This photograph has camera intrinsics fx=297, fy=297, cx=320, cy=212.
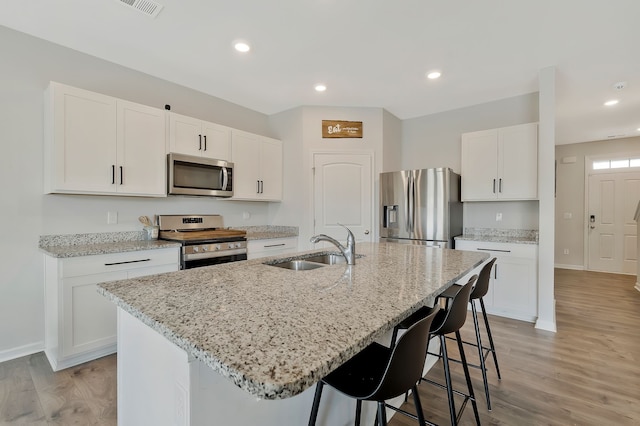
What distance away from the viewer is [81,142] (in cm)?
245

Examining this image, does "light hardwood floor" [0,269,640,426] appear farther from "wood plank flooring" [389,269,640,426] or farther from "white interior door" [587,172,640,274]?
"white interior door" [587,172,640,274]

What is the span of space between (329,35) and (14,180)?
2820 mm

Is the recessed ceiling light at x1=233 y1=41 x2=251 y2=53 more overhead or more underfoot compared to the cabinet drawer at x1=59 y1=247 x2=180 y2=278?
more overhead

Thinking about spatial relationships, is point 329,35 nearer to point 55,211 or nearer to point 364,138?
point 364,138

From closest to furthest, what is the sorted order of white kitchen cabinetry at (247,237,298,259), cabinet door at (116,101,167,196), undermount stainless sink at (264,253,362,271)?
1. undermount stainless sink at (264,253,362,271)
2. cabinet door at (116,101,167,196)
3. white kitchen cabinetry at (247,237,298,259)

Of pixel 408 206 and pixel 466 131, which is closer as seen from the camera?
pixel 408 206

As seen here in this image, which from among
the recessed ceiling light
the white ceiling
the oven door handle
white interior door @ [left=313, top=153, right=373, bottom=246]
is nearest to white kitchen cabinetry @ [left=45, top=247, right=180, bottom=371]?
the oven door handle

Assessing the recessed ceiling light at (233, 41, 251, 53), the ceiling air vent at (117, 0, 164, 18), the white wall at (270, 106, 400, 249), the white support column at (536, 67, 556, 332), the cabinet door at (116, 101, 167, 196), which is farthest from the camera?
the white wall at (270, 106, 400, 249)

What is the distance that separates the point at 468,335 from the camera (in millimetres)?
2822

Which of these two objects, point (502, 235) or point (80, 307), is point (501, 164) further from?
point (80, 307)

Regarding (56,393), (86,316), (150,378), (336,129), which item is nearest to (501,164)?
(336,129)

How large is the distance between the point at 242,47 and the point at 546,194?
3259 millimetres

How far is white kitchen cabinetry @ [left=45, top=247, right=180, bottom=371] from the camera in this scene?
2.18 meters

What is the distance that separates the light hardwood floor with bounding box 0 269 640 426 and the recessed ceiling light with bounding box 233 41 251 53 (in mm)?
2789
